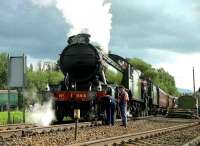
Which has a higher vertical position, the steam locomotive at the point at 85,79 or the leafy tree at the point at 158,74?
the leafy tree at the point at 158,74

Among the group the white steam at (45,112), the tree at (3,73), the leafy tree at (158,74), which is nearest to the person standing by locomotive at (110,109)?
the white steam at (45,112)

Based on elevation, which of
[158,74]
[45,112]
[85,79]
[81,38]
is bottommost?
[45,112]

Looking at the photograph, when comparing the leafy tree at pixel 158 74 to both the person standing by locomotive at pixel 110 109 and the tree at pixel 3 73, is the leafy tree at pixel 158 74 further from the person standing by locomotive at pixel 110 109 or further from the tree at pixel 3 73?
the person standing by locomotive at pixel 110 109

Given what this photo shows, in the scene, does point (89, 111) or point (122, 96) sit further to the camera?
point (89, 111)

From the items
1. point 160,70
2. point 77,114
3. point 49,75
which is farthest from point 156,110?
point 160,70

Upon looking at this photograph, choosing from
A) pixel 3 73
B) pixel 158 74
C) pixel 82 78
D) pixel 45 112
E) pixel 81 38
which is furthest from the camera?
pixel 158 74

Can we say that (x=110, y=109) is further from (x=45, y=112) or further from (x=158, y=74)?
(x=158, y=74)

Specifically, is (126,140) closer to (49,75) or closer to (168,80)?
(49,75)

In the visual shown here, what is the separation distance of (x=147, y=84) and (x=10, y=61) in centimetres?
1261

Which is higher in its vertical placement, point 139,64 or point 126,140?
point 139,64

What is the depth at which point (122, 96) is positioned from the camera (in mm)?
18859

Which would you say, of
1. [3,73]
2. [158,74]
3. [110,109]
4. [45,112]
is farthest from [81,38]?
[158,74]

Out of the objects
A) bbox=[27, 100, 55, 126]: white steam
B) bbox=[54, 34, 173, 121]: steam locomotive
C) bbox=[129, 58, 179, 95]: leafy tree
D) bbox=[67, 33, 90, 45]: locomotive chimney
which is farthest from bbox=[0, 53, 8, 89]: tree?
bbox=[27, 100, 55, 126]: white steam

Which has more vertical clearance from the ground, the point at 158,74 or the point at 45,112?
the point at 158,74
